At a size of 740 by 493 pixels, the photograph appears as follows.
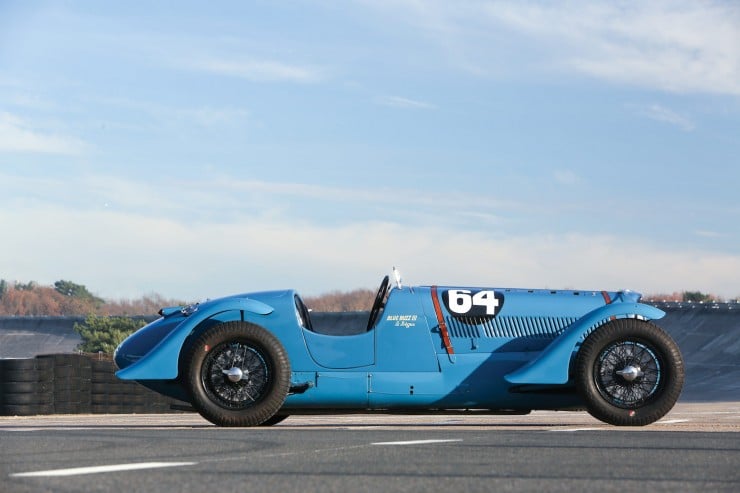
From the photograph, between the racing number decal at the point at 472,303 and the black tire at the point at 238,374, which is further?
the racing number decal at the point at 472,303

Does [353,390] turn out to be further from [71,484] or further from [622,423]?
[71,484]

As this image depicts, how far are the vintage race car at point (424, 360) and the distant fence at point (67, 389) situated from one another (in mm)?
9247

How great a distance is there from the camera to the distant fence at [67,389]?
18.7 metres

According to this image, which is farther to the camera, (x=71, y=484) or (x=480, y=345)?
(x=480, y=345)

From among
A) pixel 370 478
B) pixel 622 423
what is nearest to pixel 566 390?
pixel 622 423

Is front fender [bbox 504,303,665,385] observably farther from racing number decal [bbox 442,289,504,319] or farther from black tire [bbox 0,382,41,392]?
black tire [bbox 0,382,41,392]

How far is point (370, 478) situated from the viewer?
516 cm

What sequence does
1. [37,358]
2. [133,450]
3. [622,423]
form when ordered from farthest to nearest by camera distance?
[37,358], [622,423], [133,450]

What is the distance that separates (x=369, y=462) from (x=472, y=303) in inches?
180

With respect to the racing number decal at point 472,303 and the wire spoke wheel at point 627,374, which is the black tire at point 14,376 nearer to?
the racing number decal at point 472,303

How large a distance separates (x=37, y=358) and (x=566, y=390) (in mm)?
11645

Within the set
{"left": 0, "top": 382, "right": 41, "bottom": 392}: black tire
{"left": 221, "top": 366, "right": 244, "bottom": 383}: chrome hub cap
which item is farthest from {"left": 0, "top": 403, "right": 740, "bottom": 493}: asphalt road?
{"left": 0, "top": 382, "right": 41, "bottom": 392}: black tire

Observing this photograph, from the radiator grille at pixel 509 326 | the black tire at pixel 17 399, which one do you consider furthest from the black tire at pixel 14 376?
the radiator grille at pixel 509 326

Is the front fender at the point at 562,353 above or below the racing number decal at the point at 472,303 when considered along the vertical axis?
below
